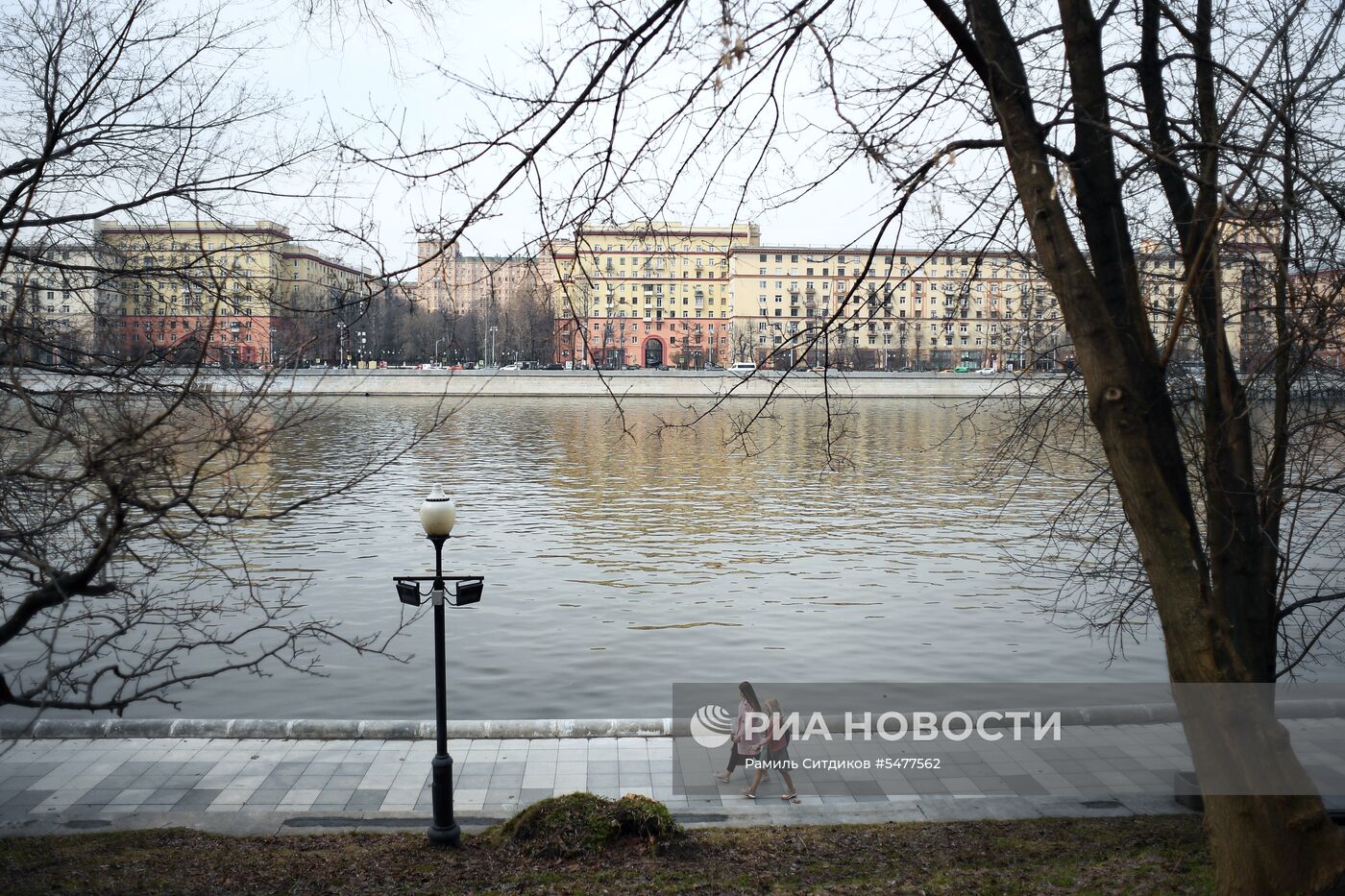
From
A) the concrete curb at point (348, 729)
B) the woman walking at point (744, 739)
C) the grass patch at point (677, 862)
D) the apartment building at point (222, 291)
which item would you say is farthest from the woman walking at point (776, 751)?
the apartment building at point (222, 291)

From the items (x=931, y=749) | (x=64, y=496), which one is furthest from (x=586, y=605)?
(x=64, y=496)

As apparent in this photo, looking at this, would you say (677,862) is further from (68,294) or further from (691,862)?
(68,294)

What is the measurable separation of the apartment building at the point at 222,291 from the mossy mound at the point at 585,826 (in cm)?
371

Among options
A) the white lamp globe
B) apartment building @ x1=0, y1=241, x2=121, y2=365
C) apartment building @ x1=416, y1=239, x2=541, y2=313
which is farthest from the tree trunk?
apartment building @ x1=0, y1=241, x2=121, y2=365

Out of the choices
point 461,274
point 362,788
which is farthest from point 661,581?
point 461,274

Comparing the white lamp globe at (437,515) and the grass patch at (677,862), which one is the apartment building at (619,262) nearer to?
the white lamp globe at (437,515)

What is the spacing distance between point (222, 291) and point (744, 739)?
6277 millimetres

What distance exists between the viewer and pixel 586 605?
743 inches

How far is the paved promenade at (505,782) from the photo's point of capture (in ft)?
29.8

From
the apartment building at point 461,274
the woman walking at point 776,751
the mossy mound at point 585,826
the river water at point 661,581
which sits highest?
the apartment building at point 461,274

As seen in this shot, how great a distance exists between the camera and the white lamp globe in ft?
29.3

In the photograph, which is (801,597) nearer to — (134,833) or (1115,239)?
(134,833)

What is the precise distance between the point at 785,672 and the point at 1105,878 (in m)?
9.33

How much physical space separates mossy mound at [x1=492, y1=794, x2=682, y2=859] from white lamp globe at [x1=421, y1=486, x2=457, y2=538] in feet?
7.91
